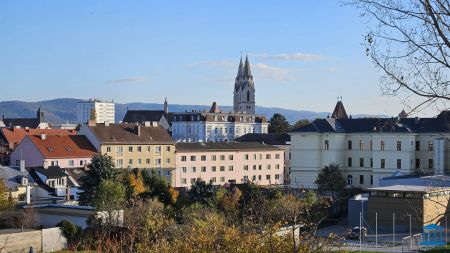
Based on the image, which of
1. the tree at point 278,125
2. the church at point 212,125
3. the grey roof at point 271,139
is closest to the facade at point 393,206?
the grey roof at point 271,139

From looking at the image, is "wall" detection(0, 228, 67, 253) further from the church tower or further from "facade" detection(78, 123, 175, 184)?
the church tower

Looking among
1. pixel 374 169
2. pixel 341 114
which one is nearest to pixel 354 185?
pixel 374 169

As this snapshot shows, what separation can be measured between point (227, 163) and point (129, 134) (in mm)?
10136

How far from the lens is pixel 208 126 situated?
9769 centimetres

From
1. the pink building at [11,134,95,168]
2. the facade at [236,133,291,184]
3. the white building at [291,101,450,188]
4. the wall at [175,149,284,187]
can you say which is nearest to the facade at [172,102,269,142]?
the facade at [236,133,291,184]

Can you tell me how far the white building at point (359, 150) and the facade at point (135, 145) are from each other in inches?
456

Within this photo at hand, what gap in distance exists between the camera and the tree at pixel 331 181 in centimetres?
4966

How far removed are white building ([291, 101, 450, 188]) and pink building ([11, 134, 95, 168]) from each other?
1781cm

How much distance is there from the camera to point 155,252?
8.73 metres

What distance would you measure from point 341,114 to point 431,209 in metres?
42.3

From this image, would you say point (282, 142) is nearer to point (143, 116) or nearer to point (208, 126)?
point (208, 126)

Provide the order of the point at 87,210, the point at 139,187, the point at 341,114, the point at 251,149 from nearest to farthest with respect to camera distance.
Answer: the point at 87,210, the point at 139,187, the point at 251,149, the point at 341,114

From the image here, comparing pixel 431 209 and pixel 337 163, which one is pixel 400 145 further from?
pixel 431 209

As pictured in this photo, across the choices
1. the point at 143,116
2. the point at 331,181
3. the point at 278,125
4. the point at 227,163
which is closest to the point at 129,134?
the point at 227,163
